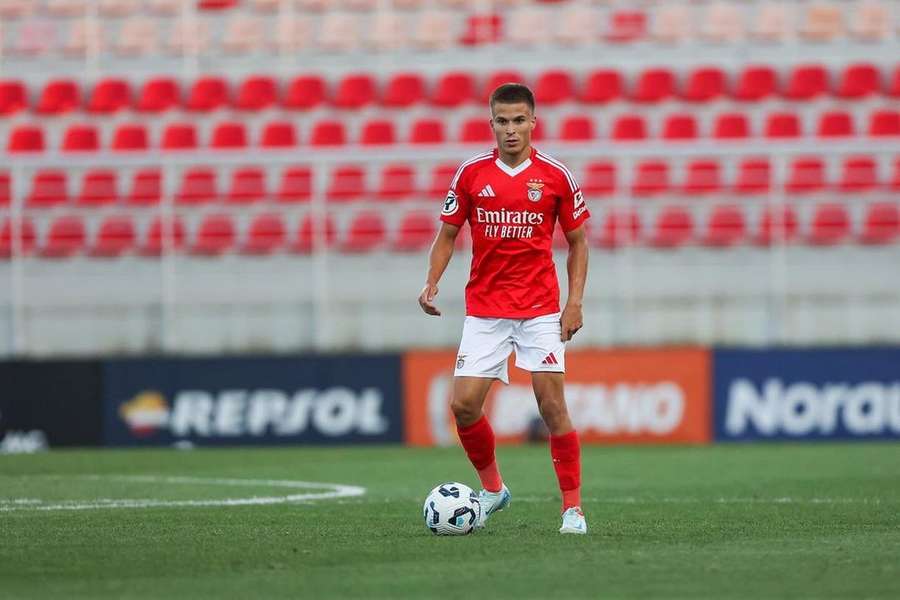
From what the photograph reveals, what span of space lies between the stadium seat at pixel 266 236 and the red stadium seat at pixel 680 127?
533cm

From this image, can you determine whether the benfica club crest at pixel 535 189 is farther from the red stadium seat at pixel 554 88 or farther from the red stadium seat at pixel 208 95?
the red stadium seat at pixel 208 95

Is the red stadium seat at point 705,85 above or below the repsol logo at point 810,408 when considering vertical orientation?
above

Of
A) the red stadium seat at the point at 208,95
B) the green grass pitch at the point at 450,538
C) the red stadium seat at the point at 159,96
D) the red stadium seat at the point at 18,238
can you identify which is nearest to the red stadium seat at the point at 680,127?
the red stadium seat at the point at 208,95

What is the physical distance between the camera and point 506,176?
23.8ft

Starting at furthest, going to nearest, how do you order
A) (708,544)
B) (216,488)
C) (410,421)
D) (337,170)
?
1. (337,170)
2. (410,421)
3. (216,488)
4. (708,544)

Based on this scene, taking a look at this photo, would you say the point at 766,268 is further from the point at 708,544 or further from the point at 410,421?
the point at 708,544

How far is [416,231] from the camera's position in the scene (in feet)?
56.4

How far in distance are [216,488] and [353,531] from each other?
3.23 metres

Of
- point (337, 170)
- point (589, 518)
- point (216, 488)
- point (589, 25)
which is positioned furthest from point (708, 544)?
point (589, 25)

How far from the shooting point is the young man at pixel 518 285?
23.7ft

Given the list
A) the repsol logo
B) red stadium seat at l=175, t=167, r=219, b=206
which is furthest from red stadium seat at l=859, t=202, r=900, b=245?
red stadium seat at l=175, t=167, r=219, b=206

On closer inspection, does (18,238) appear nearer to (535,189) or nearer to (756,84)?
(756,84)

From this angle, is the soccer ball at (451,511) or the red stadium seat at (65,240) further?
the red stadium seat at (65,240)

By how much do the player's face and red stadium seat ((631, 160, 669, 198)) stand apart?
34.3 ft
